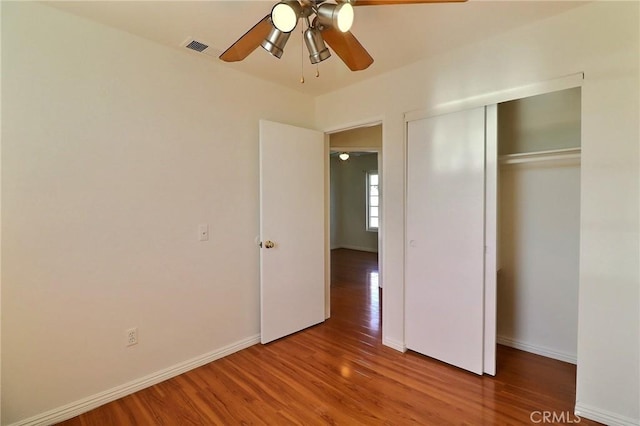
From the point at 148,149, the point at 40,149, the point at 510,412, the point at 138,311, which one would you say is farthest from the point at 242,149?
the point at 510,412

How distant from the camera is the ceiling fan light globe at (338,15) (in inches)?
50.1

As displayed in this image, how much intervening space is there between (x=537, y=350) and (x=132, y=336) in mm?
3201

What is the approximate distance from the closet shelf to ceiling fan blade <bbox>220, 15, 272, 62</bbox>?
204cm

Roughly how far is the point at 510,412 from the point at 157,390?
2.34 metres

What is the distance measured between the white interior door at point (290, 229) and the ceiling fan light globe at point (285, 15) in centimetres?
143

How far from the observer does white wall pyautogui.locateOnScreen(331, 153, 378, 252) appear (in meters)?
7.53

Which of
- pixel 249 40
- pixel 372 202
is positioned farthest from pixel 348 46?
pixel 372 202

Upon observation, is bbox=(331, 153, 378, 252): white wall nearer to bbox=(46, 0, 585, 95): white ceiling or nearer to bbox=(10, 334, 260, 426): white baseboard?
bbox=(46, 0, 585, 95): white ceiling

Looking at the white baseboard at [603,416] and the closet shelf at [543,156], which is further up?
the closet shelf at [543,156]

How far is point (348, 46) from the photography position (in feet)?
5.13

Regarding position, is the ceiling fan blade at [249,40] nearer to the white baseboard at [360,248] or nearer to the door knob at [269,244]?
the door knob at [269,244]

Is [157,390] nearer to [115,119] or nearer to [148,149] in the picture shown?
[148,149]

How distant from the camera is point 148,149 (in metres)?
2.14

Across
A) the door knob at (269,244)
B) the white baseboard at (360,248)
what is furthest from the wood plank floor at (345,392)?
the white baseboard at (360,248)
